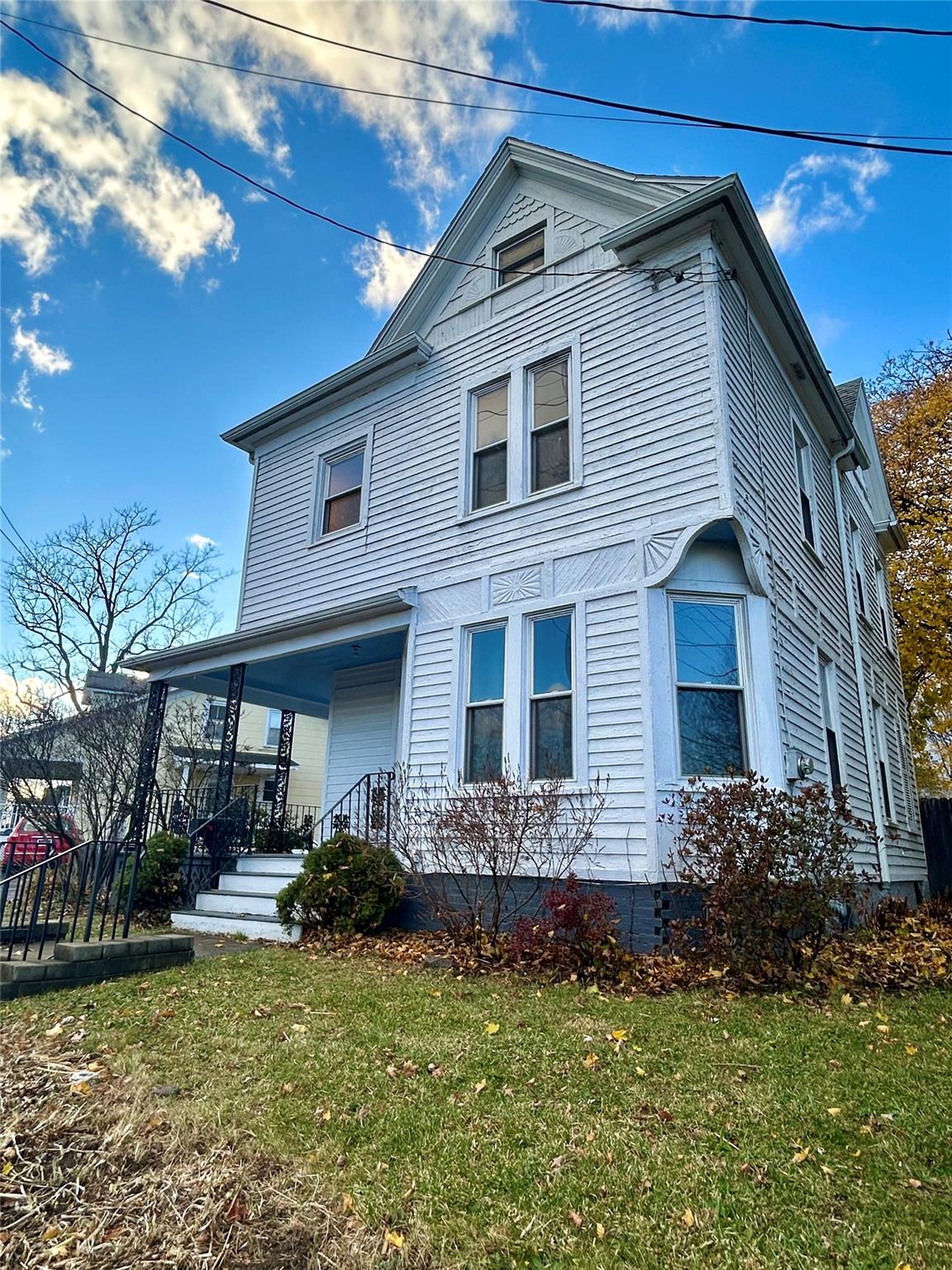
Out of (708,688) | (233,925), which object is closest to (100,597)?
(233,925)

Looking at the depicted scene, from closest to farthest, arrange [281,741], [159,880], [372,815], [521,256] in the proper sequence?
[372,815] → [159,880] → [521,256] → [281,741]

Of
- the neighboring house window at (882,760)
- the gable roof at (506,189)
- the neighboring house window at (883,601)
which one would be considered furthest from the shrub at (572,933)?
A: the neighboring house window at (883,601)

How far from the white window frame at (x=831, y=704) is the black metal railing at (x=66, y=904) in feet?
26.6

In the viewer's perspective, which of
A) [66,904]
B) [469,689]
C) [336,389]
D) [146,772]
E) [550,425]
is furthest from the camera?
[336,389]

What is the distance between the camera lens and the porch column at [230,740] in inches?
413

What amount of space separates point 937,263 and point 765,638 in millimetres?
10372

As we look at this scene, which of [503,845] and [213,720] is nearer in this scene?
[503,845]

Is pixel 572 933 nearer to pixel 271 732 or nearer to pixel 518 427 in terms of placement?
pixel 518 427

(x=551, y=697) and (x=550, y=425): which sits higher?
(x=550, y=425)

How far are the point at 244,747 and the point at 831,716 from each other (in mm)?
21931

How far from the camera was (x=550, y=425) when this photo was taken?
9039 millimetres

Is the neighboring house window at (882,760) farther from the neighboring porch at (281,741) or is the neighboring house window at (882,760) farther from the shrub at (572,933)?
the neighboring porch at (281,741)

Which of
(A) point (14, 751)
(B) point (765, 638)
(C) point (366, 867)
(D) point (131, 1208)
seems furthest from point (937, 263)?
(A) point (14, 751)

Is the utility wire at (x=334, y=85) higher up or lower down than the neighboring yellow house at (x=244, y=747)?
higher up
